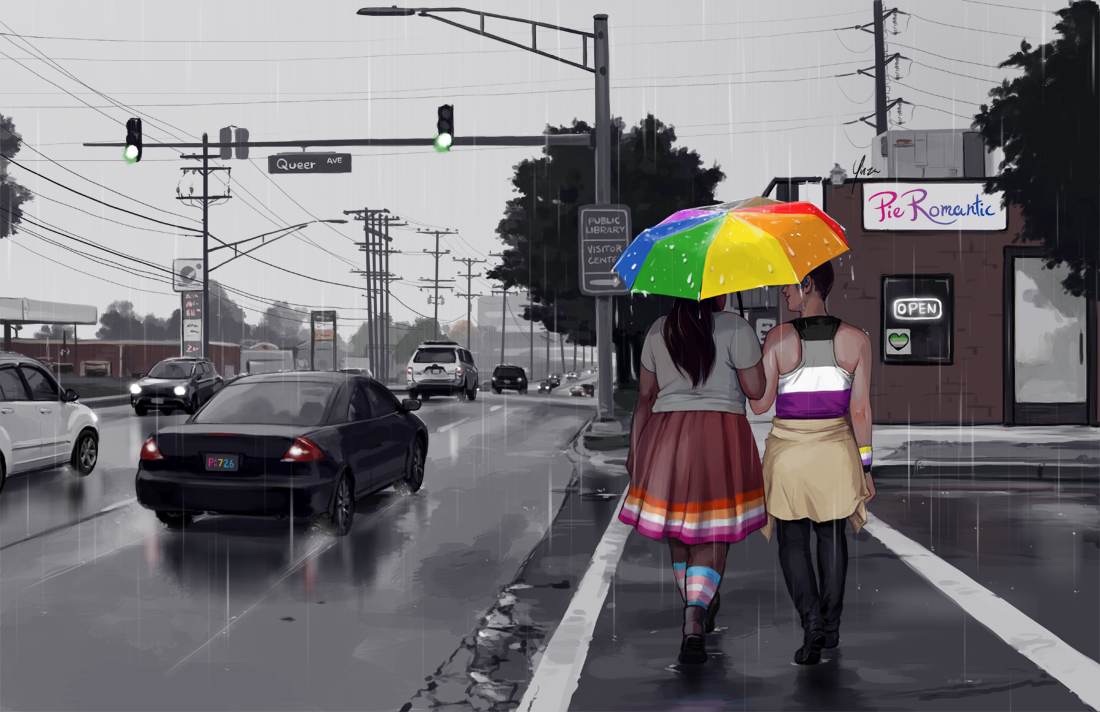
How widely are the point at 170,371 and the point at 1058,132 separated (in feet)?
72.8

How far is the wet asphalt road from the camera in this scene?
17.4ft

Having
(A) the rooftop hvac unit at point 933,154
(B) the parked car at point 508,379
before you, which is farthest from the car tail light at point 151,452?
(B) the parked car at point 508,379

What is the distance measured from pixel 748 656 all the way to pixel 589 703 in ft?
3.86

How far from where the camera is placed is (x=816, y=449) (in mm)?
5539

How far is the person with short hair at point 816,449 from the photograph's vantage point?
5.50 metres

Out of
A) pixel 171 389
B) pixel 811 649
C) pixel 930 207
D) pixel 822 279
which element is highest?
pixel 930 207

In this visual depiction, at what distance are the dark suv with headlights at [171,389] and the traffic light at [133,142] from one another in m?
7.34

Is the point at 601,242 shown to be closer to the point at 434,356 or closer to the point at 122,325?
the point at 434,356

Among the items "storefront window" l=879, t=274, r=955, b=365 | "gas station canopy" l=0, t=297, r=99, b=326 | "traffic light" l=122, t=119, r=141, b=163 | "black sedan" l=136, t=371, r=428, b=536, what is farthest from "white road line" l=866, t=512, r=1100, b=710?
"gas station canopy" l=0, t=297, r=99, b=326

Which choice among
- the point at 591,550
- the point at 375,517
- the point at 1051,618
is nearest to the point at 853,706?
the point at 1051,618

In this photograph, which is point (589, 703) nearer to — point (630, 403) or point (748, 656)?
point (748, 656)

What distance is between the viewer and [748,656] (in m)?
5.85

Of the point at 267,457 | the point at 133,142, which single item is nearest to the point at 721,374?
the point at 267,457

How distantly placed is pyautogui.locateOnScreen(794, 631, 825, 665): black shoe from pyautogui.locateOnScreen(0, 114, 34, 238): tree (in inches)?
3101
